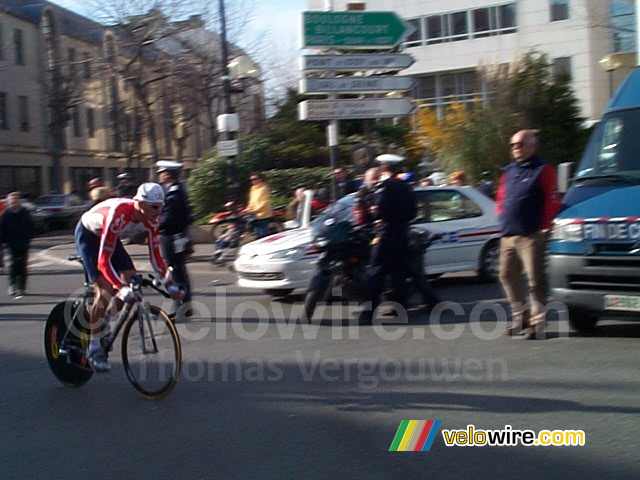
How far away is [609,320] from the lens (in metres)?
8.78

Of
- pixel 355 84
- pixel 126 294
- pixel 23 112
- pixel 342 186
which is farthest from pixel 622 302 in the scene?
pixel 23 112

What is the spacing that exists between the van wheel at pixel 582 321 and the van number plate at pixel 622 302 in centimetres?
62

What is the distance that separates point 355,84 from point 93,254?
9362 mm

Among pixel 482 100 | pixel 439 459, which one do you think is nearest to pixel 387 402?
pixel 439 459

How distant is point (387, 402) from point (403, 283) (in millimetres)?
3615

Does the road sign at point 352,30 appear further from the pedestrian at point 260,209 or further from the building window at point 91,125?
the building window at point 91,125

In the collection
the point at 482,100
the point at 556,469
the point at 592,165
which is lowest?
the point at 556,469

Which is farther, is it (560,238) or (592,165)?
(592,165)

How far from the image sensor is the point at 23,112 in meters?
45.8

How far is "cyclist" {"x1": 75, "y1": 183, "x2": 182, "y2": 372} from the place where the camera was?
6055 mm

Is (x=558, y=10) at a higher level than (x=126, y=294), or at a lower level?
higher

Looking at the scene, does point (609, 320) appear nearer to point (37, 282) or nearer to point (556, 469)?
point (556, 469)

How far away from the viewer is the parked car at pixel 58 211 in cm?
3366

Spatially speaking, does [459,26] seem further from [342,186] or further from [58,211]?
[342,186]
